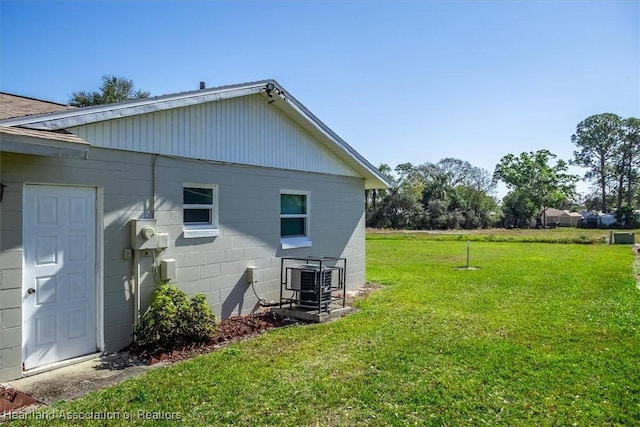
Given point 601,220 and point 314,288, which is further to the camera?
point 601,220

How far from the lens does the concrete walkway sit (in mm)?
4340

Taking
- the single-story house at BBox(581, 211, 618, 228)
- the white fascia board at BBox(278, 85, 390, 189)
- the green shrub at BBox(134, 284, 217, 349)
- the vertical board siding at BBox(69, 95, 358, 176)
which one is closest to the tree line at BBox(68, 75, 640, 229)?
the single-story house at BBox(581, 211, 618, 228)

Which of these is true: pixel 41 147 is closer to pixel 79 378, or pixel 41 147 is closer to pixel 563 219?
pixel 79 378

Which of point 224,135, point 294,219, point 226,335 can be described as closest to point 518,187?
point 294,219

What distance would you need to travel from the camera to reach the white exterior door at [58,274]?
4.90m

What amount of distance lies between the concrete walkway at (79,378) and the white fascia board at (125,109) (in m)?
2.90

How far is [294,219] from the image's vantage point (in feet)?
30.4

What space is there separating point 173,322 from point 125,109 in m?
3.03

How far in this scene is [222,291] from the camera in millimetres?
7426

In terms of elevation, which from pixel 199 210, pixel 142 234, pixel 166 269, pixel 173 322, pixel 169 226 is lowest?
pixel 173 322

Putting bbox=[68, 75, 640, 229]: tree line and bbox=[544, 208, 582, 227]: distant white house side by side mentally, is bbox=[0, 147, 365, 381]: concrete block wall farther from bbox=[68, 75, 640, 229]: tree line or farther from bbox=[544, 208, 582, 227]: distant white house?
bbox=[544, 208, 582, 227]: distant white house

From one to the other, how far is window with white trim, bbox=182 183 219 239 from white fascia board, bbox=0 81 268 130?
1.37 metres

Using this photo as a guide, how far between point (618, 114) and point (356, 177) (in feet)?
233

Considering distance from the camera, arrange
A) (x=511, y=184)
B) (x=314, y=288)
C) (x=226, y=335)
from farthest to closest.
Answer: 1. (x=511, y=184)
2. (x=314, y=288)
3. (x=226, y=335)
